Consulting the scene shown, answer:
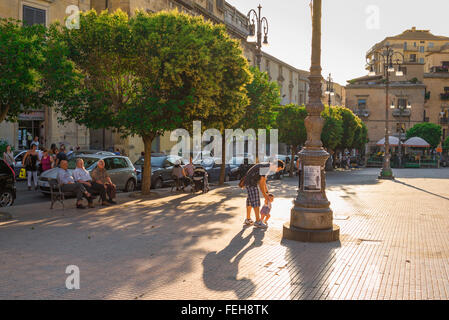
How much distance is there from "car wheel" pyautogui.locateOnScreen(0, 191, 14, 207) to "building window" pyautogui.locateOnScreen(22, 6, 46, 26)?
15600mm

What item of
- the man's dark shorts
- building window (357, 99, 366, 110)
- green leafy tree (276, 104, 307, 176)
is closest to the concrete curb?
the man's dark shorts

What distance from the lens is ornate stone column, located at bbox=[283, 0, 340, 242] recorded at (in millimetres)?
9055

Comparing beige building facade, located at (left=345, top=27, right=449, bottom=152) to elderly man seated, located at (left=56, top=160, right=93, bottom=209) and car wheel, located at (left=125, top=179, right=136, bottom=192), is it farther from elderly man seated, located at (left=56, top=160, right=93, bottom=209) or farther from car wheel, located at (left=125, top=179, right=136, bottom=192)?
elderly man seated, located at (left=56, top=160, right=93, bottom=209)

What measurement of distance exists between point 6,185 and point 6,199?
401 millimetres

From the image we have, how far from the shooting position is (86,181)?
1345 cm

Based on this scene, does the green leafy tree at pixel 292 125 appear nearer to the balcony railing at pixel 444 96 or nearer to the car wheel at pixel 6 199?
the car wheel at pixel 6 199

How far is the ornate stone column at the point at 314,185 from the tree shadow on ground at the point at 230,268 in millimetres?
858

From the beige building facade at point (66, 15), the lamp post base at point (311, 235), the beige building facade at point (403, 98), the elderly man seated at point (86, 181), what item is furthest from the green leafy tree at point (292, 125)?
the beige building facade at point (403, 98)

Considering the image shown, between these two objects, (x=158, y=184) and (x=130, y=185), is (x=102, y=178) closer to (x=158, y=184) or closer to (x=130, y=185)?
(x=130, y=185)

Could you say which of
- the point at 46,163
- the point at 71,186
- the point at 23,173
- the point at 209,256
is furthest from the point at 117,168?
the point at 209,256

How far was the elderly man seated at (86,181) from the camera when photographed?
1337 centimetres

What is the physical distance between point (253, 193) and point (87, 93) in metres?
7.24
